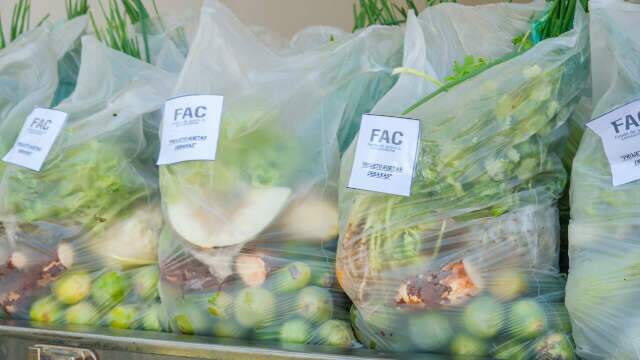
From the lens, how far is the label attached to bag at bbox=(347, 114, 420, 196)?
3.14ft

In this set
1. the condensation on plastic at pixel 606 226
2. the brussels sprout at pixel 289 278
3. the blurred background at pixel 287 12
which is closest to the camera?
the condensation on plastic at pixel 606 226

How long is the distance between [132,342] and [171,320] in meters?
0.09

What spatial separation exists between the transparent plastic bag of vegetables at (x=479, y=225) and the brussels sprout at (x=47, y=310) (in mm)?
493

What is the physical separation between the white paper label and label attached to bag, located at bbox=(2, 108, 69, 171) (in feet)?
2.65

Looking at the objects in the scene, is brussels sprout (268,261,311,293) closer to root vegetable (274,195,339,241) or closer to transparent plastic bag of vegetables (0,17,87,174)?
root vegetable (274,195,339,241)

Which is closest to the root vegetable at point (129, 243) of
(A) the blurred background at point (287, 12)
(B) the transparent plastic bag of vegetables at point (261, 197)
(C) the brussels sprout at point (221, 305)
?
(B) the transparent plastic bag of vegetables at point (261, 197)

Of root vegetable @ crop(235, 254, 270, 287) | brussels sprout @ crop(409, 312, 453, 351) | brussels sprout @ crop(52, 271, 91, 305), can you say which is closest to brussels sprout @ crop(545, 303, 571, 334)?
brussels sprout @ crop(409, 312, 453, 351)

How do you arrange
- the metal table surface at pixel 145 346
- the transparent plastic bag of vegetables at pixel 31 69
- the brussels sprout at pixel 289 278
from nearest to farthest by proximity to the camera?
1. the metal table surface at pixel 145 346
2. the brussels sprout at pixel 289 278
3. the transparent plastic bag of vegetables at pixel 31 69

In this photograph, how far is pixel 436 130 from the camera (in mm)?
958

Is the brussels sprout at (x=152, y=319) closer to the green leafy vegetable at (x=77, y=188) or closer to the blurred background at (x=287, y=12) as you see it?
the green leafy vegetable at (x=77, y=188)

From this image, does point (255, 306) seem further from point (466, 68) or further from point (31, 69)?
point (31, 69)

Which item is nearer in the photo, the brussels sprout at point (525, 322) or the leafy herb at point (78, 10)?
the brussels sprout at point (525, 322)

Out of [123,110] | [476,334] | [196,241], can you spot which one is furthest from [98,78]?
[476,334]

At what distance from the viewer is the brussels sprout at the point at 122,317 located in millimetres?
1164
